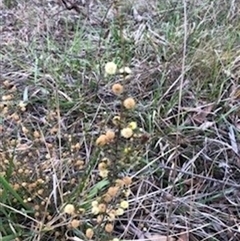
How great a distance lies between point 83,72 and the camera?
6.18ft

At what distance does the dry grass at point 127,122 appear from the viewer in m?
1.39

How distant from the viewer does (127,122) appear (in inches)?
58.8

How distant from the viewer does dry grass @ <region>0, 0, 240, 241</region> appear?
4.57 feet

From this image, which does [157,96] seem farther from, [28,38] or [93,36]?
[28,38]

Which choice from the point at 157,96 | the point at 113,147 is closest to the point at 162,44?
the point at 157,96

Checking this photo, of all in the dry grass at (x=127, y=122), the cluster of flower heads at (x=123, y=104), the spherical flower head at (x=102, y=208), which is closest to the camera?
the cluster of flower heads at (x=123, y=104)

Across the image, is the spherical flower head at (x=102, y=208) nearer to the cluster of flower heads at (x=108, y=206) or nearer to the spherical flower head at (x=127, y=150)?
the cluster of flower heads at (x=108, y=206)

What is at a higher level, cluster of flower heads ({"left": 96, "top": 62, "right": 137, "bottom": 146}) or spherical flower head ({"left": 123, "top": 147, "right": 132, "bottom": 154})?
cluster of flower heads ({"left": 96, "top": 62, "right": 137, "bottom": 146})

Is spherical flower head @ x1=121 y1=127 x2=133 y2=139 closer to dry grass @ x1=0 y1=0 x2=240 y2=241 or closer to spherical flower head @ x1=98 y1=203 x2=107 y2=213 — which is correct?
dry grass @ x1=0 y1=0 x2=240 y2=241

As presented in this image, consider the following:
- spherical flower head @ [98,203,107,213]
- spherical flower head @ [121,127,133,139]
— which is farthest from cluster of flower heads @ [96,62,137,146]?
spherical flower head @ [98,203,107,213]

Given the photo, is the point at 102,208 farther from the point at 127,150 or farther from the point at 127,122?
the point at 127,122

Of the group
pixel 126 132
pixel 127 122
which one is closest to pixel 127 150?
pixel 126 132

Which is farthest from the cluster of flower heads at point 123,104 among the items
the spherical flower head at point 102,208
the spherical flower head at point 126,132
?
the spherical flower head at point 102,208

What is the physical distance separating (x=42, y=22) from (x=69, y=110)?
0.66 metres
